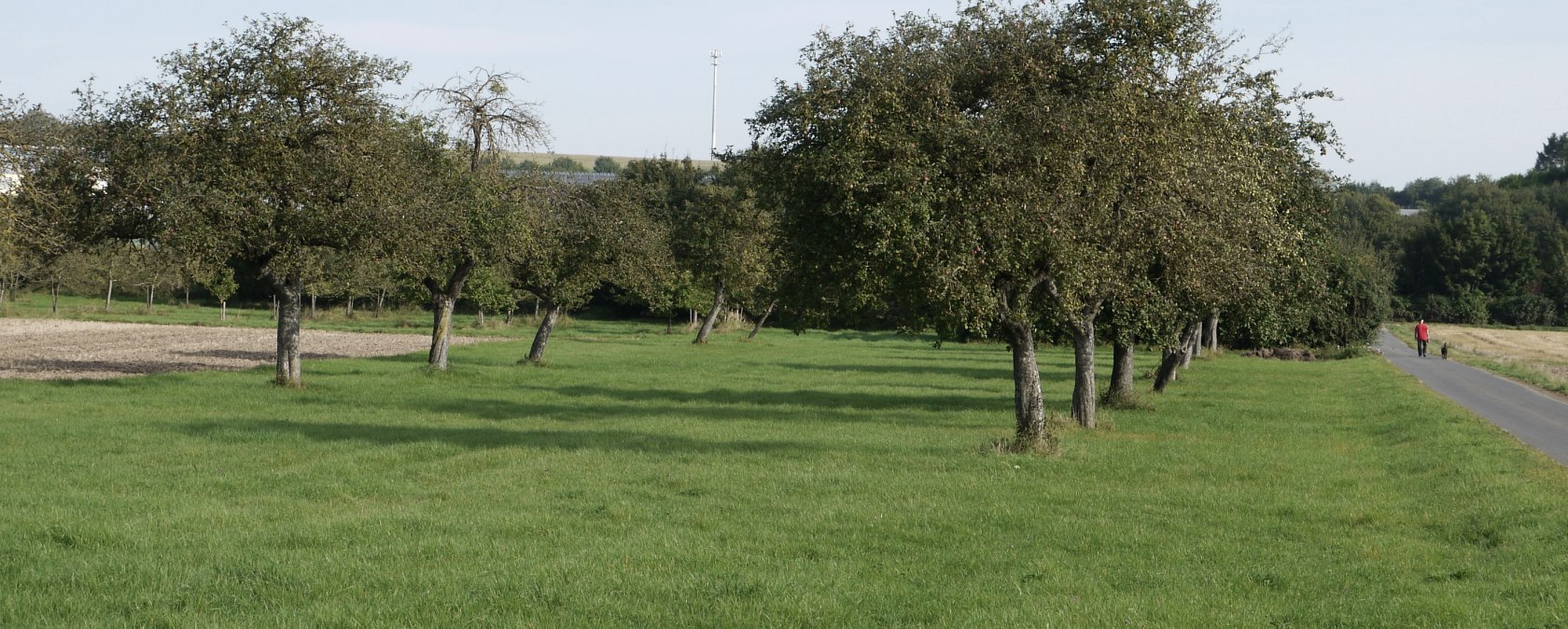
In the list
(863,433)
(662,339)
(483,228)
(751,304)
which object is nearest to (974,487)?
(863,433)

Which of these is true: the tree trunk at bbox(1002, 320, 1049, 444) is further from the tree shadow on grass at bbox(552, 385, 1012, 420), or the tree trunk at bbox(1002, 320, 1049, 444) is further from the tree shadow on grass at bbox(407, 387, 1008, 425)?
the tree shadow on grass at bbox(552, 385, 1012, 420)

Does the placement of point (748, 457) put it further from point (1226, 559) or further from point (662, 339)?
point (662, 339)

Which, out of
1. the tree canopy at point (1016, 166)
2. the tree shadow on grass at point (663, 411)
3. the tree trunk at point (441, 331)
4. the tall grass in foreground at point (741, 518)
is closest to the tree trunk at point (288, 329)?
the tall grass in foreground at point (741, 518)

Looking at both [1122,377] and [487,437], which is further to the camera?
[1122,377]

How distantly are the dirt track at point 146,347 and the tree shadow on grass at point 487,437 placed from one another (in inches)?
532

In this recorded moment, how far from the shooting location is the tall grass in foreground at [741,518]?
9312 millimetres

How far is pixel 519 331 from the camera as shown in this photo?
74125mm

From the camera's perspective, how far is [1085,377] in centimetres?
2484

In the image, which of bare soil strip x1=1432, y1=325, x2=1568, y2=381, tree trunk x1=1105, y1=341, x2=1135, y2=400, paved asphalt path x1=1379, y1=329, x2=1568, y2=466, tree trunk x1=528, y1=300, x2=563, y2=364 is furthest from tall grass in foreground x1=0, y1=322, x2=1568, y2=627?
bare soil strip x1=1432, y1=325, x2=1568, y2=381

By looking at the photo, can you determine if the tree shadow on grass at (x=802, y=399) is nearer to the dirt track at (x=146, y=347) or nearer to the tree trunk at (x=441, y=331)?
the tree trunk at (x=441, y=331)

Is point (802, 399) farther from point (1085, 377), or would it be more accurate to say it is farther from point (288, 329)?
point (288, 329)

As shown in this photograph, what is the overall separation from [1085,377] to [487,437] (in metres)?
11.7

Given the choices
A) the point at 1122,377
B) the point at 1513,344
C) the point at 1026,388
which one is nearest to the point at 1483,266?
the point at 1513,344

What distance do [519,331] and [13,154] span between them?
181 feet
